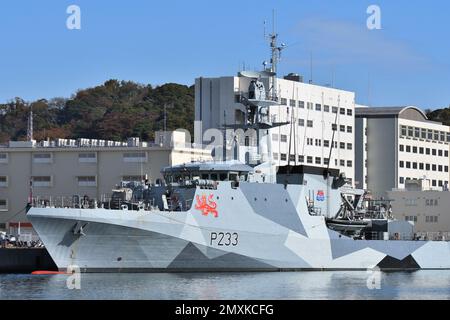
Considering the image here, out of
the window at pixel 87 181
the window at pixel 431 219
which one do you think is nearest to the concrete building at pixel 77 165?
the window at pixel 87 181

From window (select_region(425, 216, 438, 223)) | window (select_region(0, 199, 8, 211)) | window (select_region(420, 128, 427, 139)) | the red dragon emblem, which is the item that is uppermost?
window (select_region(420, 128, 427, 139))

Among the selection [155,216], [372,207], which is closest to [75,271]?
[155,216]

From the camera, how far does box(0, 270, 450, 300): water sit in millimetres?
32750

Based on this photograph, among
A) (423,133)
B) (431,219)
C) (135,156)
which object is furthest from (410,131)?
(135,156)

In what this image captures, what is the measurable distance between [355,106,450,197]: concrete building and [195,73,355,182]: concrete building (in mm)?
2351

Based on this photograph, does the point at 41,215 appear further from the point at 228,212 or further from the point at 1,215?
the point at 1,215

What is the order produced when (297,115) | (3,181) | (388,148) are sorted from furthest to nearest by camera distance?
1. (388,148)
2. (297,115)
3. (3,181)

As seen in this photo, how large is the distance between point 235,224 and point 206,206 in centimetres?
150

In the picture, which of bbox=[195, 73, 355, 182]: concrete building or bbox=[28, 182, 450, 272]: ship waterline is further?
bbox=[195, 73, 355, 182]: concrete building

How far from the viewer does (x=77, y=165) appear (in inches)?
2397

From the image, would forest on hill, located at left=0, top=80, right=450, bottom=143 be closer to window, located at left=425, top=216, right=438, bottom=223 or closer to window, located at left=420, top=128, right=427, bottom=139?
window, located at left=420, top=128, right=427, bottom=139

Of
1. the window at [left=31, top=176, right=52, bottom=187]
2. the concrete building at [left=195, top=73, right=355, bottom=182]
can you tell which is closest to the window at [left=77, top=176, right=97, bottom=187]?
the window at [left=31, top=176, right=52, bottom=187]

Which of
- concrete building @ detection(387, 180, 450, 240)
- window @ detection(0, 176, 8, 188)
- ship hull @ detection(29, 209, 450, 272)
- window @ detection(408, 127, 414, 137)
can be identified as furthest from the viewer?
window @ detection(408, 127, 414, 137)

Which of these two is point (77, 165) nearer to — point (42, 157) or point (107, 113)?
point (42, 157)
